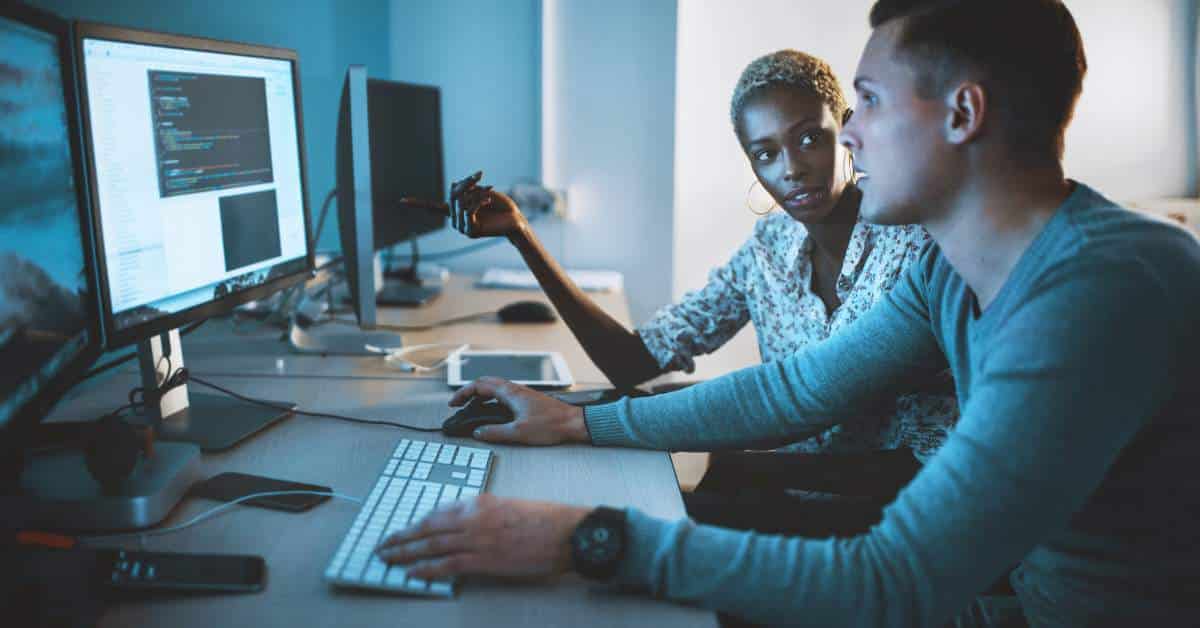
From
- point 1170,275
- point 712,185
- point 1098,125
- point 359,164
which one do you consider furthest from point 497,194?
point 1098,125

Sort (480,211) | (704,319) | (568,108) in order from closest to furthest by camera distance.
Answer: (480,211) → (704,319) → (568,108)

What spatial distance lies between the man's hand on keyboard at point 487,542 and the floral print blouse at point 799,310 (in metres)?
0.72

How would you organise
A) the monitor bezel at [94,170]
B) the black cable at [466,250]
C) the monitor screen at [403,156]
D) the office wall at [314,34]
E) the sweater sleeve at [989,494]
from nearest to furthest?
the sweater sleeve at [989,494]
the monitor bezel at [94,170]
the office wall at [314,34]
the monitor screen at [403,156]
the black cable at [466,250]

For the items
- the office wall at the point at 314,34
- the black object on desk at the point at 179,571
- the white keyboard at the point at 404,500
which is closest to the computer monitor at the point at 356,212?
the office wall at the point at 314,34

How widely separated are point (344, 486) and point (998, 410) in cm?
68

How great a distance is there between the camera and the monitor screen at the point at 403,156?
6.64 ft

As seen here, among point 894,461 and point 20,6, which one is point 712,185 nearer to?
point 894,461

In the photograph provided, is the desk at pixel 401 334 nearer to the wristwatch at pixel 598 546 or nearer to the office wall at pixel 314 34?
the office wall at pixel 314 34

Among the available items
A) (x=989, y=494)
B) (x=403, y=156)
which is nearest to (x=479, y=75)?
(x=403, y=156)

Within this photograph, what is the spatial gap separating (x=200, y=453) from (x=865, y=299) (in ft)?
3.27

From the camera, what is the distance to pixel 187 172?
46.7 inches

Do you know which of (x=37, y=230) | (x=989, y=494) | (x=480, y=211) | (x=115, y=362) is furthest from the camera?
(x=480, y=211)

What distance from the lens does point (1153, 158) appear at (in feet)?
10.2

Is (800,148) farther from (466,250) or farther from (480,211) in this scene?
(466,250)
